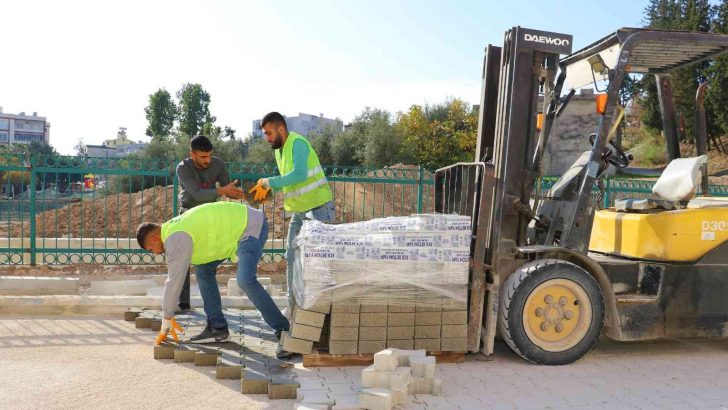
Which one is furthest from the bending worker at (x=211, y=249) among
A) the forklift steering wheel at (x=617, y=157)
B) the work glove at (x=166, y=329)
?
the forklift steering wheel at (x=617, y=157)

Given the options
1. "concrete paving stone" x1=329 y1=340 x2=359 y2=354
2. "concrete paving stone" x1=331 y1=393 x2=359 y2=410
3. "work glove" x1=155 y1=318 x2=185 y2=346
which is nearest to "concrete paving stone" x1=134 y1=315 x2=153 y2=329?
"work glove" x1=155 y1=318 x2=185 y2=346

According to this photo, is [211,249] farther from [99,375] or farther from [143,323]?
[143,323]

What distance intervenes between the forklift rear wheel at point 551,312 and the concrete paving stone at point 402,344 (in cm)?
80

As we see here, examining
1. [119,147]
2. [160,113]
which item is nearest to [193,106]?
[160,113]

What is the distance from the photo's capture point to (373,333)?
499 cm

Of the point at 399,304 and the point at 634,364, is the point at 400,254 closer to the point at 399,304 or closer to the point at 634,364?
the point at 399,304

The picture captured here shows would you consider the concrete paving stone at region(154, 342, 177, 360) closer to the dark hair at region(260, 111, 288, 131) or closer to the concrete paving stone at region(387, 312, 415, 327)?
the concrete paving stone at region(387, 312, 415, 327)

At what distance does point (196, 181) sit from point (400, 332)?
2.67 m

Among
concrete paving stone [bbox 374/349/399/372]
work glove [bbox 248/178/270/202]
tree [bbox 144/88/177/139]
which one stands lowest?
concrete paving stone [bbox 374/349/399/372]

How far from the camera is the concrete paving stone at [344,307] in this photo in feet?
16.1

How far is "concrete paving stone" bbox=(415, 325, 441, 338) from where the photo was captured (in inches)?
199

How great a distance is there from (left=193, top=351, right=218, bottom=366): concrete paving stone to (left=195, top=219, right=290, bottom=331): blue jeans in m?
0.54

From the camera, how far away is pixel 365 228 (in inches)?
200

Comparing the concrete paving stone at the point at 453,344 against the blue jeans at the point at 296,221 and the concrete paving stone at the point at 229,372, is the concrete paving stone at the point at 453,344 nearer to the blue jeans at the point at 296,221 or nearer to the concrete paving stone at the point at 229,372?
the blue jeans at the point at 296,221
